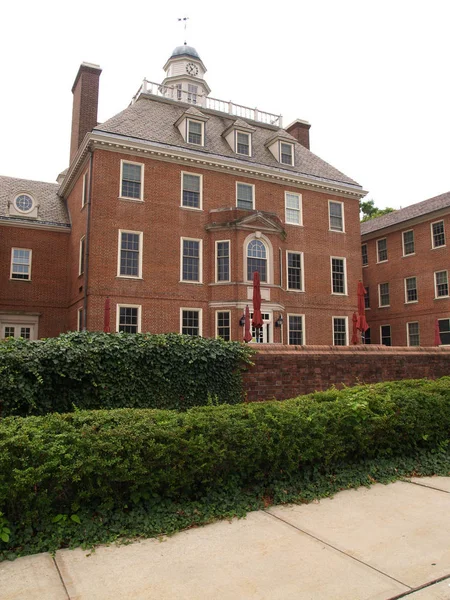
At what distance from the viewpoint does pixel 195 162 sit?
23297 millimetres

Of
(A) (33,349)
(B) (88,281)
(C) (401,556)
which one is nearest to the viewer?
(C) (401,556)

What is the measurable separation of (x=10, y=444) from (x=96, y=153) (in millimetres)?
19088

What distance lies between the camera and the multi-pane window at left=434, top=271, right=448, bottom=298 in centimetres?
2959

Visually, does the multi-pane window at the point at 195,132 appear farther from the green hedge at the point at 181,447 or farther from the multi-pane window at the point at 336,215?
the green hedge at the point at 181,447

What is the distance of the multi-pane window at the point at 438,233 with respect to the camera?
1190 inches

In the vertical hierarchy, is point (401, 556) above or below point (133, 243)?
below

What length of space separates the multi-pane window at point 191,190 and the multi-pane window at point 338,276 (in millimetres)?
8520

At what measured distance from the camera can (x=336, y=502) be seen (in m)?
5.29

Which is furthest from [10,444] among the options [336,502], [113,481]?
[336,502]

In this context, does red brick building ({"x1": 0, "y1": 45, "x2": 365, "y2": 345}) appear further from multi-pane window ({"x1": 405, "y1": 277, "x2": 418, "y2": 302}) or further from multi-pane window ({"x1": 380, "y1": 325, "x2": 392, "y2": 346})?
multi-pane window ({"x1": 380, "y1": 325, "x2": 392, "y2": 346})

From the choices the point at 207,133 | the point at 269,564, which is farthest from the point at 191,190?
the point at 269,564

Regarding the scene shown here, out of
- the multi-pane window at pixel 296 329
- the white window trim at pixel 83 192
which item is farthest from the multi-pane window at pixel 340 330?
the white window trim at pixel 83 192

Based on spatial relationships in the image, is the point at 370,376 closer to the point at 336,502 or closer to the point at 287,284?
the point at 336,502

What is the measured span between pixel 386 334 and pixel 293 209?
1302 centimetres
